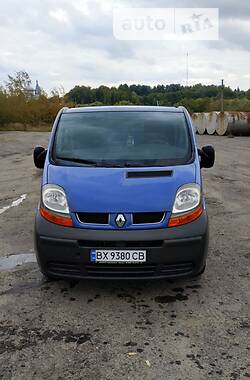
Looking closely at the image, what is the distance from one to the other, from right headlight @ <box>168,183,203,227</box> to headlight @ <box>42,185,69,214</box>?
958 millimetres

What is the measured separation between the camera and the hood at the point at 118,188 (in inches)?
148

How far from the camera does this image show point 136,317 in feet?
12.0

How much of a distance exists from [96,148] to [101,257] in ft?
4.71

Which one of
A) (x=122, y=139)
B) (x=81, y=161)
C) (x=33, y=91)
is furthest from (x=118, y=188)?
(x=33, y=91)

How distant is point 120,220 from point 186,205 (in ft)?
2.07

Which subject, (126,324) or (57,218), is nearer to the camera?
(126,324)

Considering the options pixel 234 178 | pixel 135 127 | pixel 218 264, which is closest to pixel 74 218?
pixel 135 127

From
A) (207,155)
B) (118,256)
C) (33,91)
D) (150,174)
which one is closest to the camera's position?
(118,256)

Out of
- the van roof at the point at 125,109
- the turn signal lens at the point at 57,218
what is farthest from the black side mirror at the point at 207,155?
the turn signal lens at the point at 57,218

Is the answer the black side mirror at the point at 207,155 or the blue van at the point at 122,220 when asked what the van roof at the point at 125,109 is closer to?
the black side mirror at the point at 207,155

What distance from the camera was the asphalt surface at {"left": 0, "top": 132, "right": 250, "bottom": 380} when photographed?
293 centimetres

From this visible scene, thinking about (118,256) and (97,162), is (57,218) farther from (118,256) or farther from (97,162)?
(97,162)

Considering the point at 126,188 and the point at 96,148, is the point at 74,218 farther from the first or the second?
the point at 96,148

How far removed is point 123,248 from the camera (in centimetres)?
368
